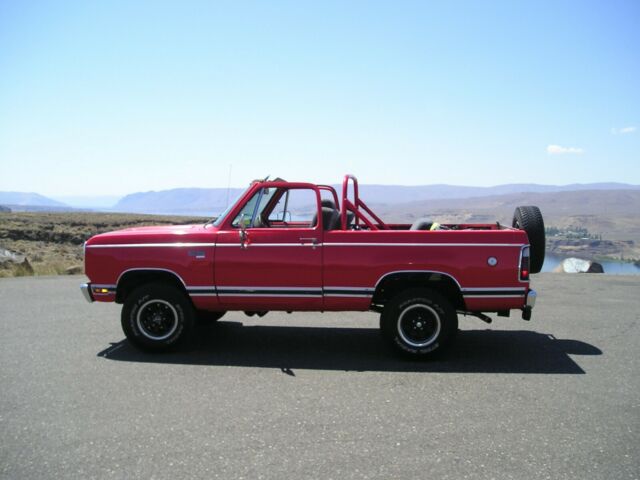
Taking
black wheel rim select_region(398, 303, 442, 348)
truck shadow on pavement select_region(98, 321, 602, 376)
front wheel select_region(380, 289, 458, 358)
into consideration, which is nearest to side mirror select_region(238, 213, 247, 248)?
truck shadow on pavement select_region(98, 321, 602, 376)

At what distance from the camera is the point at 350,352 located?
20.3ft

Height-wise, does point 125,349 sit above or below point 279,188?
below

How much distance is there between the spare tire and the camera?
6152mm

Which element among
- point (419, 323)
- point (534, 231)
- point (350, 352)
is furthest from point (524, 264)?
point (350, 352)

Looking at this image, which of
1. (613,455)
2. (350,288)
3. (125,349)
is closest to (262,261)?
(350,288)

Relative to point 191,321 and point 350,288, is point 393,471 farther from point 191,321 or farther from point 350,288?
point 191,321

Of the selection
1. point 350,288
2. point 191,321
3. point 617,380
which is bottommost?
point 617,380

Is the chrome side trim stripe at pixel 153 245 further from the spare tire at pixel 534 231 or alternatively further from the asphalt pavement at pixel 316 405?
the spare tire at pixel 534 231

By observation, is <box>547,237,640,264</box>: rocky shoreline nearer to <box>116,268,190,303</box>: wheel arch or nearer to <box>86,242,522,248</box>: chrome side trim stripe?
<box>86,242,522,248</box>: chrome side trim stripe

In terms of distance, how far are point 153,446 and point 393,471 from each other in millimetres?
1829

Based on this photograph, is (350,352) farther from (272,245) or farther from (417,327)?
(272,245)

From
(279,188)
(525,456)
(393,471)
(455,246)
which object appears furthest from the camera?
(279,188)

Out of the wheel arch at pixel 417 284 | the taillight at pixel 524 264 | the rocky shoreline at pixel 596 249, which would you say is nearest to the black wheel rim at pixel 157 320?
the wheel arch at pixel 417 284

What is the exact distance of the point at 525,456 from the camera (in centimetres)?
356
